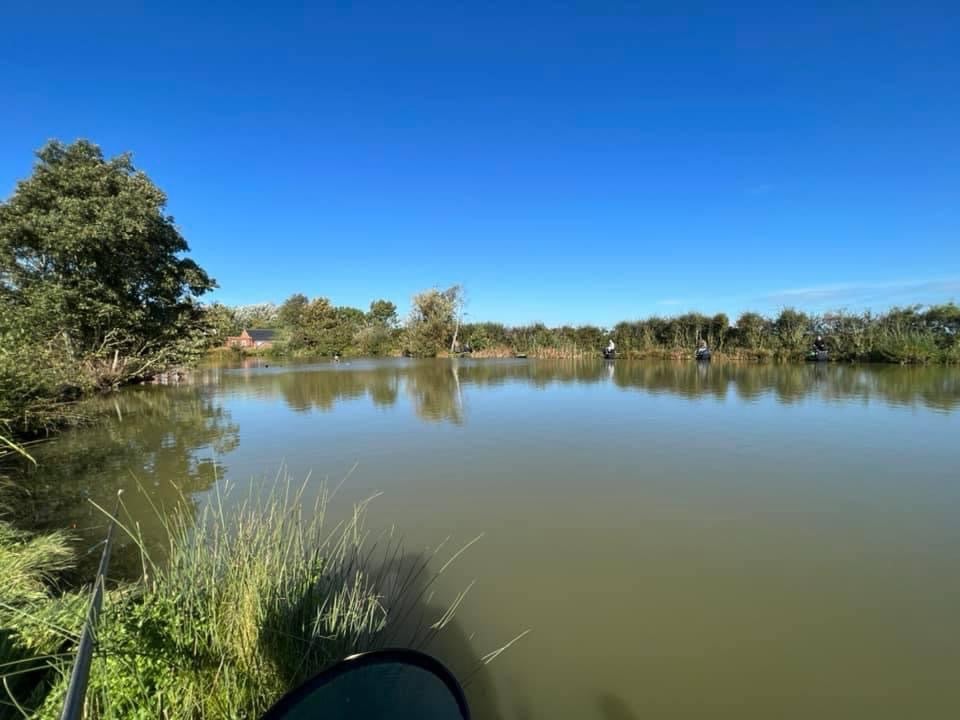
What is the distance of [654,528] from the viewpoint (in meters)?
4.43

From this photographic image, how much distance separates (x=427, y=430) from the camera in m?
9.27

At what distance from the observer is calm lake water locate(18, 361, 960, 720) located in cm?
249

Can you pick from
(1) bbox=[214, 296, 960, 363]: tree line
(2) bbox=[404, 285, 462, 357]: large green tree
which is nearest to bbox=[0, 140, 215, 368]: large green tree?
(1) bbox=[214, 296, 960, 363]: tree line

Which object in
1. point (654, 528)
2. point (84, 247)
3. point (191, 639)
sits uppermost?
point (84, 247)

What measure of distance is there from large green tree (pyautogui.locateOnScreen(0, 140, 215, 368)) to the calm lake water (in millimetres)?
7158

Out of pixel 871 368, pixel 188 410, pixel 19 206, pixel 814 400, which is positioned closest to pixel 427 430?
pixel 188 410

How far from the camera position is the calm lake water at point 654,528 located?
2.49 m

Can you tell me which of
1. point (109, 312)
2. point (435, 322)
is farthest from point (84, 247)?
point (435, 322)

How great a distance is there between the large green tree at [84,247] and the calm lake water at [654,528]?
7.16 m

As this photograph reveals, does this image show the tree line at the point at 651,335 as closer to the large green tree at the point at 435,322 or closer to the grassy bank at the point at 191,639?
the large green tree at the point at 435,322

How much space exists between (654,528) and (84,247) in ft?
60.0

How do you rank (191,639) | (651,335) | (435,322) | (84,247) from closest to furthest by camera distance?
(191,639)
(84,247)
(651,335)
(435,322)

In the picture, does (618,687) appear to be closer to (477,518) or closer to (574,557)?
(574,557)

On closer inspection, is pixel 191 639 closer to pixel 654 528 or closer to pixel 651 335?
pixel 654 528
